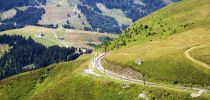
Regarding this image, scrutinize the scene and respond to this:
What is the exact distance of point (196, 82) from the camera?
182 m

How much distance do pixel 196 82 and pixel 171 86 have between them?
393 inches

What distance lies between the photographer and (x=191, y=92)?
166m

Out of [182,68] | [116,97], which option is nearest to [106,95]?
[116,97]

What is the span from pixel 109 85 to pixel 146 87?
2238cm

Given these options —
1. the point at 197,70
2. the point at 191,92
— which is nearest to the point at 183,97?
the point at 191,92

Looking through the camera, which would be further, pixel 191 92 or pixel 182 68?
pixel 182 68

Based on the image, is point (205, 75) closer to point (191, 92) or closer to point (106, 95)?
point (191, 92)

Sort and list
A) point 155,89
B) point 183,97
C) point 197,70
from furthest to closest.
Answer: point 197,70 → point 155,89 → point 183,97

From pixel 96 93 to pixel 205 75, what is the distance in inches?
1845

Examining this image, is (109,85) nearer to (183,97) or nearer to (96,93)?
(96,93)

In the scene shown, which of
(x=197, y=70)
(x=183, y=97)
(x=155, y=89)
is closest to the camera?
(x=183, y=97)

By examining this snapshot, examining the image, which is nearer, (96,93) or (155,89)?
(155,89)

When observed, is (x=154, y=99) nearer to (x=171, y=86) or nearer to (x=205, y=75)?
(x=171, y=86)

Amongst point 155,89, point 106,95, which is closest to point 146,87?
point 155,89
